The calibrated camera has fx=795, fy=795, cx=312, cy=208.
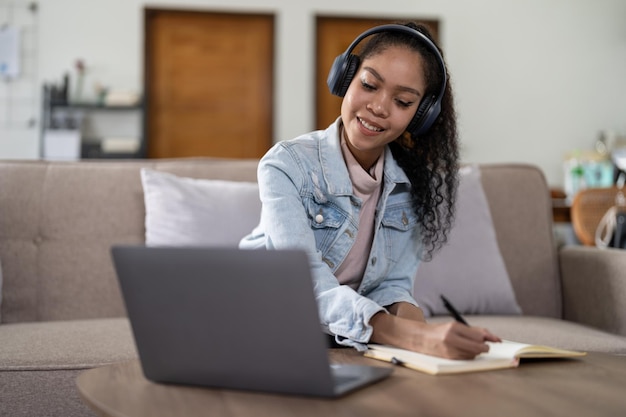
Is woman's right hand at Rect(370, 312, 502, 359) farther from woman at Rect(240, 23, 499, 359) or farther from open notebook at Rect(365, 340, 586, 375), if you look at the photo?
woman at Rect(240, 23, 499, 359)

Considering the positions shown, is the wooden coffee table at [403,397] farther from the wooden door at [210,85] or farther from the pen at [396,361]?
the wooden door at [210,85]

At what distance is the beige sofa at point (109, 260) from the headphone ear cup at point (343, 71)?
741 millimetres

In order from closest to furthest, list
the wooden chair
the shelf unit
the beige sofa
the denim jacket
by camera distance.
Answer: the denim jacket
the beige sofa
the wooden chair
the shelf unit

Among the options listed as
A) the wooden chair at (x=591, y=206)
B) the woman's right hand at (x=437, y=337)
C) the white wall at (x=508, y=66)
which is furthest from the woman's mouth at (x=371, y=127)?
the white wall at (x=508, y=66)

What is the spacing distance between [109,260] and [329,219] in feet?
2.93

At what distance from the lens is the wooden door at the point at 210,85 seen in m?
5.52

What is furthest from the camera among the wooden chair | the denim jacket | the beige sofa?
the wooden chair

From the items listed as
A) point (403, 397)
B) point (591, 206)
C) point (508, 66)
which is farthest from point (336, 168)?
point (508, 66)

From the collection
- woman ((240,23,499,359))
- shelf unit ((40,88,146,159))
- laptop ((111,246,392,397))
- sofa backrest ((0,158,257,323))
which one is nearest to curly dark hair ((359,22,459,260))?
woman ((240,23,499,359))

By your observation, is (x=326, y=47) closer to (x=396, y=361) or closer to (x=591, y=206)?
(x=591, y=206)

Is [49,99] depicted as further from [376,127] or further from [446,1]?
[376,127]

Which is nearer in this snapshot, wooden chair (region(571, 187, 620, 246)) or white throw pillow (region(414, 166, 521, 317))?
white throw pillow (region(414, 166, 521, 317))

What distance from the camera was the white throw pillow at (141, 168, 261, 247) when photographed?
6.81 ft

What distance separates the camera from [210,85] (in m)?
5.60
